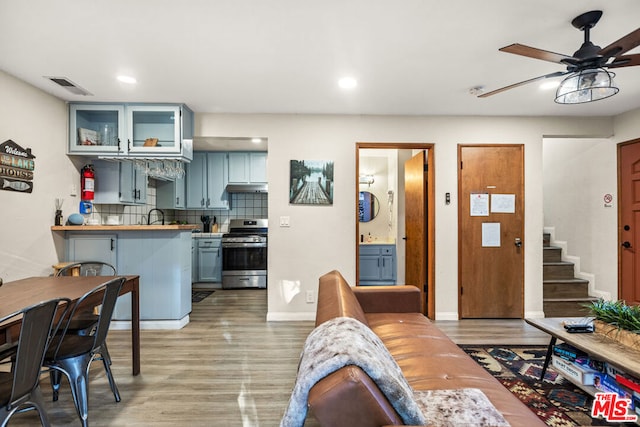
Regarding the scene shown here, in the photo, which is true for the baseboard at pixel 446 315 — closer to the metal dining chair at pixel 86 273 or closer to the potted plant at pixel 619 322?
the potted plant at pixel 619 322

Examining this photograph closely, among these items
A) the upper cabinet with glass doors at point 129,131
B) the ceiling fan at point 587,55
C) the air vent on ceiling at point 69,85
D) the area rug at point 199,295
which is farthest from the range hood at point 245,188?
the ceiling fan at point 587,55

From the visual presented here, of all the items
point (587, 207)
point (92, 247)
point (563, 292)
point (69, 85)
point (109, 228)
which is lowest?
point (563, 292)

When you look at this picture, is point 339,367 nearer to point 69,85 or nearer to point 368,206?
point 69,85

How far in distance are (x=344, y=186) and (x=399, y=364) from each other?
2320mm

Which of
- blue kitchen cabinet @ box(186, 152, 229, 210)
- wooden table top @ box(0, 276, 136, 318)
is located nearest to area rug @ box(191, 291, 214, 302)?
blue kitchen cabinet @ box(186, 152, 229, 210)

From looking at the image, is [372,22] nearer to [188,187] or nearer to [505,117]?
[505,117]

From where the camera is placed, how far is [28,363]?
52.1 inches

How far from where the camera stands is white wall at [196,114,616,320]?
3.64 metres

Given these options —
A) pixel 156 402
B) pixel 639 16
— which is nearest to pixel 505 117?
pixel 639 16

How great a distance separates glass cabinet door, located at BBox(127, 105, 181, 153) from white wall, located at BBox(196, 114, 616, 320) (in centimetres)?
33

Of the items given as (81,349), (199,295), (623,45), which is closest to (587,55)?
(623,45)

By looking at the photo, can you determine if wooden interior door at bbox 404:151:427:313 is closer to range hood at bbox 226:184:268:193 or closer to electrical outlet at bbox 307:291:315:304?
electrical outlet at bbox 307:291:315:304

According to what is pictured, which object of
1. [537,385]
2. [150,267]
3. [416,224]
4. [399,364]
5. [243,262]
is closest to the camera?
[399,364]

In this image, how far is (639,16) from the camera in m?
1.87
